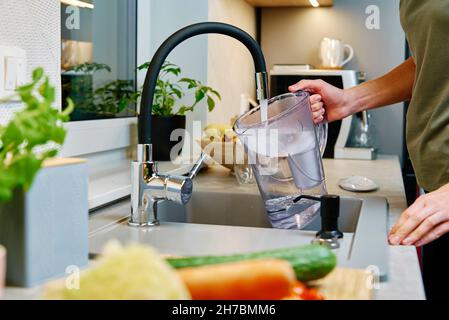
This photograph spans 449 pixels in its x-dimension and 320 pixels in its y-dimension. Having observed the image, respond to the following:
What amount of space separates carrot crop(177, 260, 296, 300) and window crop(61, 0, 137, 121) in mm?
1085

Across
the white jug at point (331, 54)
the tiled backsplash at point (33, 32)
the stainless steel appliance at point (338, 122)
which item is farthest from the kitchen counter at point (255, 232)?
the white jug at point (331, 54)

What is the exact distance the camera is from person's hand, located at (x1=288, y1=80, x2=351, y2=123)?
1481mm

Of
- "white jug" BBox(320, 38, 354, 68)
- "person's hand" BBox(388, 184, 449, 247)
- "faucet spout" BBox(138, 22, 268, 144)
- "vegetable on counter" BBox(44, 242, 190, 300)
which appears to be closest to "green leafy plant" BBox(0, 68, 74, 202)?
"vegetable on counter" BBox(44, 242, 190, 300)

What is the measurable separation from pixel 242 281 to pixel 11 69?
0.64 meters

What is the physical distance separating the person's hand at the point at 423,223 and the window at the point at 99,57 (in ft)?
3.02

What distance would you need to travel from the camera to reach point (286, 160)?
1252 millimetres

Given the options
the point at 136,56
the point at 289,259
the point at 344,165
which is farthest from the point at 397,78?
the point at 289,259

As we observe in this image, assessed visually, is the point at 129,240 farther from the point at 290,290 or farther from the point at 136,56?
the point at 136,56

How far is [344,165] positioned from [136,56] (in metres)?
0.79

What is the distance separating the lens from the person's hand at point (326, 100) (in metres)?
1.48

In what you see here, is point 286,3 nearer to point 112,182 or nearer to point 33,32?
point 112,182

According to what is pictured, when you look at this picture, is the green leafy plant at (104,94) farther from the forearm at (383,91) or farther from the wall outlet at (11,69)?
the forearm at (383,91)

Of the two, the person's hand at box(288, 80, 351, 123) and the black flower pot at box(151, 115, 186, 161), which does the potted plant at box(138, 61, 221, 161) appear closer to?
the black flower pot at box(151, 115, 186, 161)

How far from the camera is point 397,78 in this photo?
1.60 m
